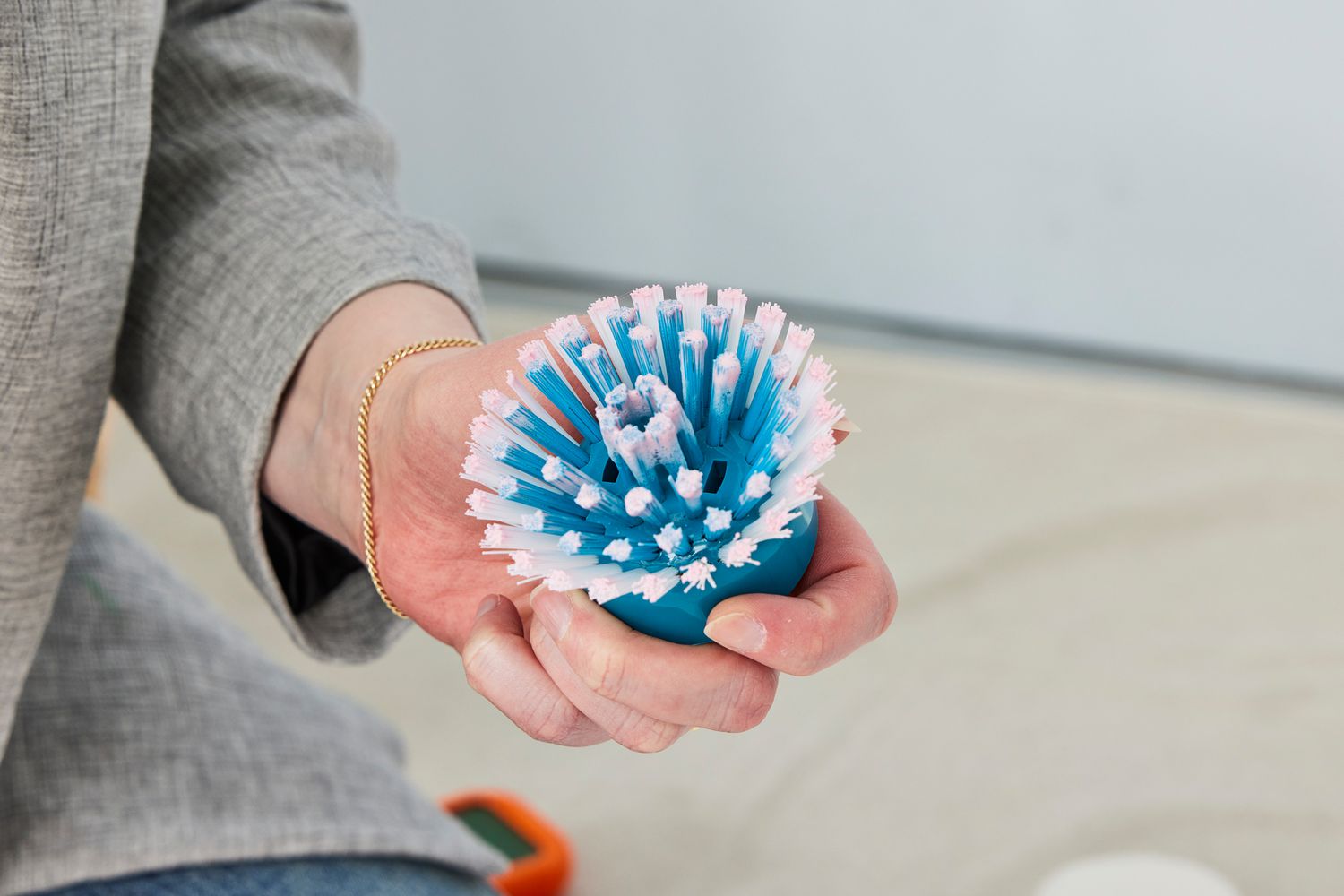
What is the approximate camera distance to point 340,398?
0.44 meters

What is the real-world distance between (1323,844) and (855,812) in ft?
0.94

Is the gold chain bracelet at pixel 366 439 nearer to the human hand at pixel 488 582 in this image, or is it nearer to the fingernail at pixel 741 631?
the human hand at pixel 488 582

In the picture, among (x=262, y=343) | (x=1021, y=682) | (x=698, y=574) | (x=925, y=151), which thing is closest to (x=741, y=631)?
(x=698, y=574)

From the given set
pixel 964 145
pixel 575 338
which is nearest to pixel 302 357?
pixel 575 338

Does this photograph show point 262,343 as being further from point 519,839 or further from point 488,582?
point 519,839

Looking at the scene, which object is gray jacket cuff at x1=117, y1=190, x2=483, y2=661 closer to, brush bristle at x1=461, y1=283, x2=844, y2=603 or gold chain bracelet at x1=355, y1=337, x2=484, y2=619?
gold chain bracelet at x1=355, y1=337, x2=484, y2=619

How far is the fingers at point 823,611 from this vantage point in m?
0.28

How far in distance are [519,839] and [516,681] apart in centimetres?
55

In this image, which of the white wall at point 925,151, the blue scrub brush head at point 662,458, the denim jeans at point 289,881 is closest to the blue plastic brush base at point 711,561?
the blue scrub brush head at point 662,458

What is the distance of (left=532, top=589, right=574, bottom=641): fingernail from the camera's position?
0.30m

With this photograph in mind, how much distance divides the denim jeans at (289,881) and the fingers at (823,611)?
0.90ft

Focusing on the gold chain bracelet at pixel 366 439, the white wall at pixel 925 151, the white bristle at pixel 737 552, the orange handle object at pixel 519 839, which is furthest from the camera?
the white wall at pixel 925 151

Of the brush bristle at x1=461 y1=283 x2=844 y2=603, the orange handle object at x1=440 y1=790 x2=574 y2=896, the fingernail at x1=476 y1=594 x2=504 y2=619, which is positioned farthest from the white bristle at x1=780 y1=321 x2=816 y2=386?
the orange handle object at x1=440 y1=790 x2=574 y2=896

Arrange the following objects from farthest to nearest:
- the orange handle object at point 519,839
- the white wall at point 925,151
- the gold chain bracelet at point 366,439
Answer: the white wall at point 925,151 < the orange handle object at point 519,839 < the gold chain bracelet at point 366,439
